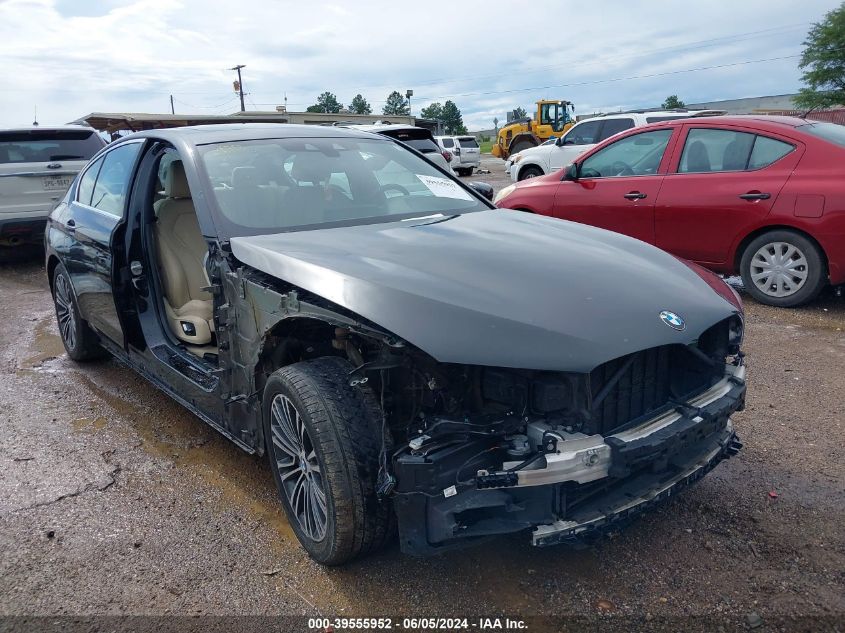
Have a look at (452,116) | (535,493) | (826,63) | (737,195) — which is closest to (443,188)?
(535,493)

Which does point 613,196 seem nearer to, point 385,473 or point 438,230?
point 438,230

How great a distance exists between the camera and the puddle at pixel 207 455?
313 centimetres

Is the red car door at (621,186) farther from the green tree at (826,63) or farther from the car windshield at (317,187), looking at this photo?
the green tree at (826,63)

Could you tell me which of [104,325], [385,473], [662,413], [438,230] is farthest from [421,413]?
[104,325]

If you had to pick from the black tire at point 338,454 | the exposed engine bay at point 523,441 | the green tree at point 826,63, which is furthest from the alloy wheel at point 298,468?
the green tree at point 826,63

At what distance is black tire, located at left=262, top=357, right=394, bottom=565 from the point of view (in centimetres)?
233

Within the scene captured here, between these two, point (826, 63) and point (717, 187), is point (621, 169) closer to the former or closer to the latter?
point (717, 187)

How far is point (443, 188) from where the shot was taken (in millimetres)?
3924

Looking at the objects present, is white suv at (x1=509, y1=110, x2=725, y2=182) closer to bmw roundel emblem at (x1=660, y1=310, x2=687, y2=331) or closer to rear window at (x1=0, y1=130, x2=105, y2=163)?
rear window at (x1=0, y1=130, x2=105, y2=163)

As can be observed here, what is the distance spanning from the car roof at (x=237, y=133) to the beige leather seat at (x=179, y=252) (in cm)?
23

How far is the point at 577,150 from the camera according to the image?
1395 centimetres

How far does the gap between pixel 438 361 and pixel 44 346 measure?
4795mm

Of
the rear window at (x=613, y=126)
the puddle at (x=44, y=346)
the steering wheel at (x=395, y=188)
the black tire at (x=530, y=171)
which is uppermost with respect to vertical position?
the rear window at (x=613, y=126)

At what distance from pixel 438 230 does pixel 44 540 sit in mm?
2161
